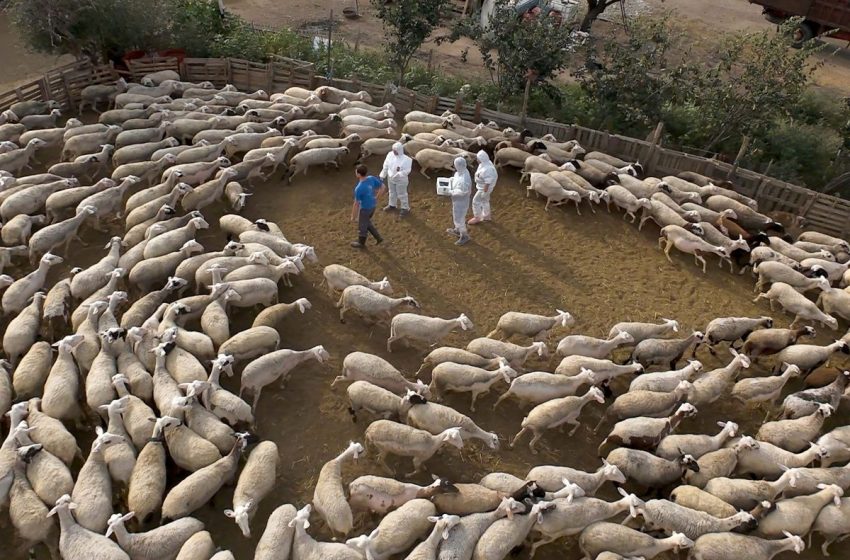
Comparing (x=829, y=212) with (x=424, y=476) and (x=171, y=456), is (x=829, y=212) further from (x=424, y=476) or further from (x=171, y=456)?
(x=171, y=456)

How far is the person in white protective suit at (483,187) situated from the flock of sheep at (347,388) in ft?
5.86

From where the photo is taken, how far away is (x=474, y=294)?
1368 cm

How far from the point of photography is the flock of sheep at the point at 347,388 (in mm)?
8562

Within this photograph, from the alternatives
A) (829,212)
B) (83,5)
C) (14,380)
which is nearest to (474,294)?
(14,380)

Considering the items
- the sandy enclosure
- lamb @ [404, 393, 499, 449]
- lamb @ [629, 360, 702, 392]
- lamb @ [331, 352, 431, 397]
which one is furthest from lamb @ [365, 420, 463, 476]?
lamb @ [629, 360, 702, 392]

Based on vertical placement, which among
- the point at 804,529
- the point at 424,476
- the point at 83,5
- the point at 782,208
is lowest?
the point at 424,476

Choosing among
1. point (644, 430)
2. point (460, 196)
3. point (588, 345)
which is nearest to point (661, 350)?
point (588, 345)

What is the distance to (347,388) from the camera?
36.1 ft

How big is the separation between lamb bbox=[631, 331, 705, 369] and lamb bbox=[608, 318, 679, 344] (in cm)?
22

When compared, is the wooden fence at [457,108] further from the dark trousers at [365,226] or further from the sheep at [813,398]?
the dark trousers at [365,226]

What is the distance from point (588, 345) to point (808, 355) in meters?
4.50

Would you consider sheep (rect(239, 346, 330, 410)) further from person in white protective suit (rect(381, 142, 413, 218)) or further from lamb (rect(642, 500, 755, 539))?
lamb (rect(642, 500, 755, 539))

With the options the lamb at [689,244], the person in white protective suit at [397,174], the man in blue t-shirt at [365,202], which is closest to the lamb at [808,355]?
the lamb at [689,244]

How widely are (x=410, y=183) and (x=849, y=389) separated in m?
11.2
